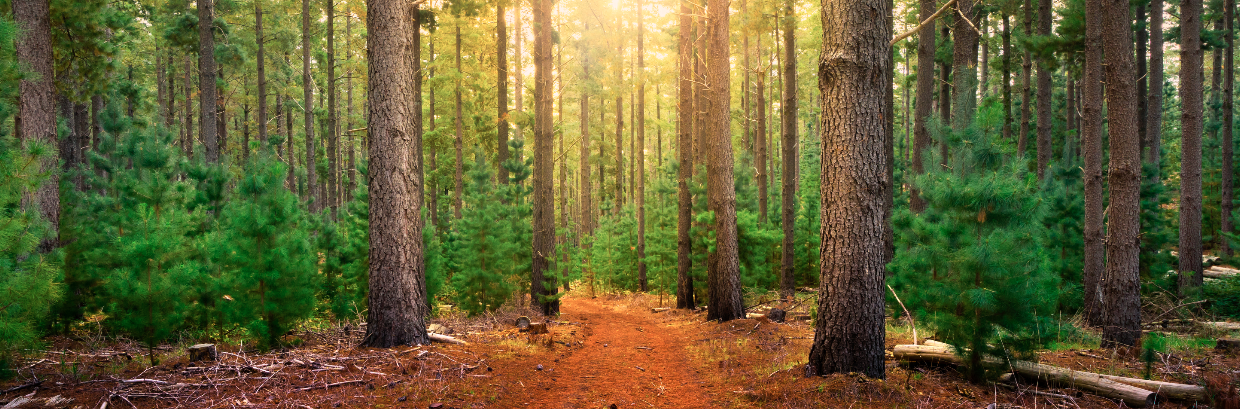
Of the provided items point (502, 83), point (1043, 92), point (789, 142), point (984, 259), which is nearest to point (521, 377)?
point (984, 259)

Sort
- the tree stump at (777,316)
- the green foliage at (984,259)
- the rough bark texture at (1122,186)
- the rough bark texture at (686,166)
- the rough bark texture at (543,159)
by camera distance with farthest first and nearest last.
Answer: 1. the rough bark texture at (686,166)
2. the rough bark texture at (543,159)
3. the tree stump at (777,316)
4. the rough bark texture at (1122,186)
5. the green foliage at (984,259)

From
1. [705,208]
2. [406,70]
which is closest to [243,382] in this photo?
[406,70]

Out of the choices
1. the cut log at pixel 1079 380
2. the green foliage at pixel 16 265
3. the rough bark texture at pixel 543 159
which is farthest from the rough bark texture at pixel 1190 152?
the green foliage at pixel 16 265

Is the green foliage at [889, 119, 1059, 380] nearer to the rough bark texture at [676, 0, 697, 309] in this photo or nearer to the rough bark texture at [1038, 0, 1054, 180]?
the rough bark texture at [676, 0, 697, 309]

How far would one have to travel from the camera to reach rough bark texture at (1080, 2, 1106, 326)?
8.81m

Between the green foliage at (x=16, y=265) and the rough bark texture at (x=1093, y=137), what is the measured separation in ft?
40.8

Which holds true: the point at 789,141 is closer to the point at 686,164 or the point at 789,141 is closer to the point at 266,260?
the point at 686,164

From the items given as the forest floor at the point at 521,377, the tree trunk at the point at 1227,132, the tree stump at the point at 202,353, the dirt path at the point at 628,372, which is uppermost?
the tree trunk at the point at 1227,132

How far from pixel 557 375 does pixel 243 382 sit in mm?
3285

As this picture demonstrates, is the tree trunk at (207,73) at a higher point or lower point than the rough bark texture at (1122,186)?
higher

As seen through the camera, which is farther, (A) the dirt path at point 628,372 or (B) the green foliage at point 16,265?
(A) the dirt path at point 628,372

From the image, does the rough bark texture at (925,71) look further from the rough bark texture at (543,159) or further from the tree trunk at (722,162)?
the rough bark texture at (543,159)

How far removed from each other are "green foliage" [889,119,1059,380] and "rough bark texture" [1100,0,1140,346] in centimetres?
336

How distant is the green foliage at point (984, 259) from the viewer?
16.8ft
